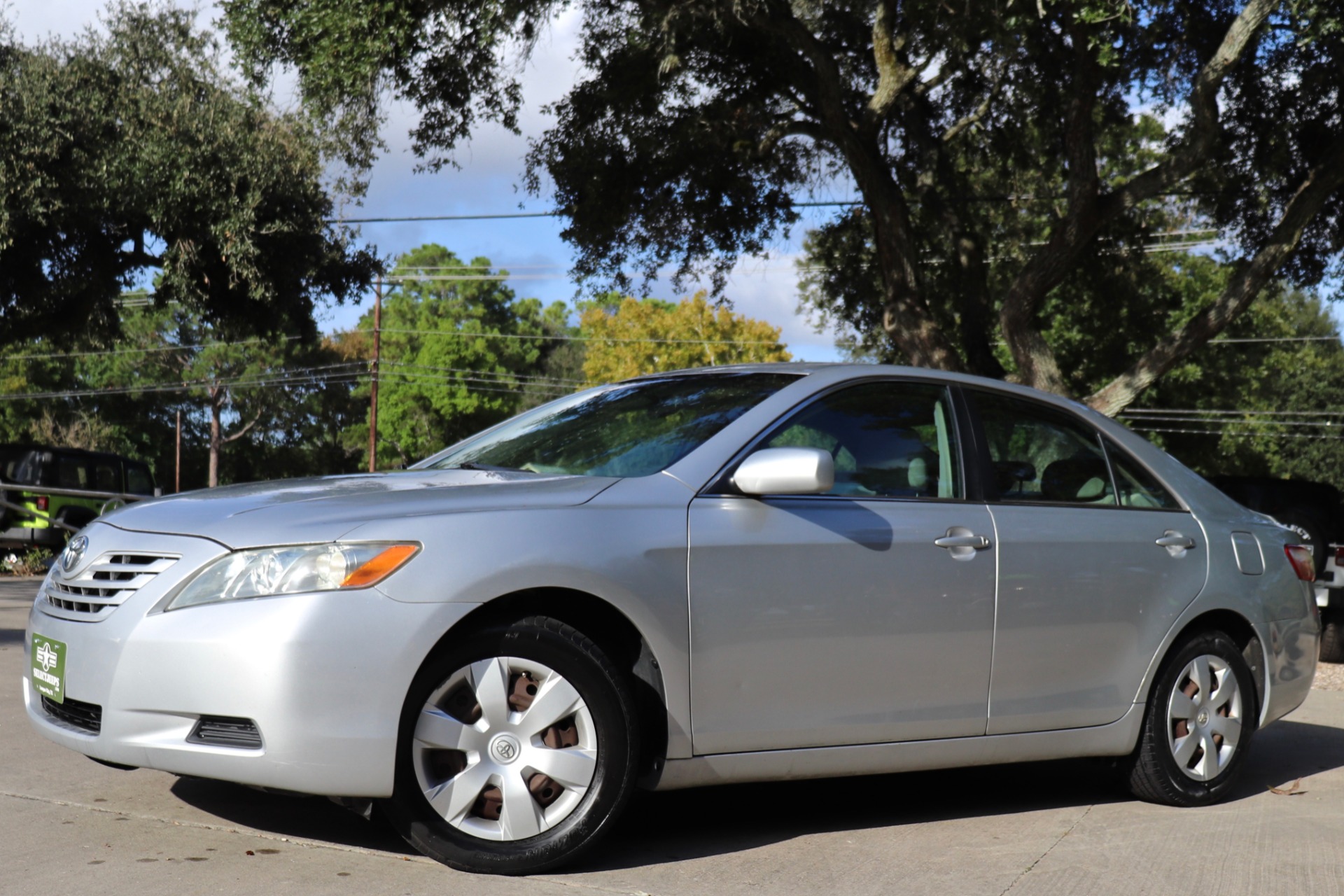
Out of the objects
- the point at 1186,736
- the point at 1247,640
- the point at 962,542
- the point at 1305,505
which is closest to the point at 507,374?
the point at 1305,505

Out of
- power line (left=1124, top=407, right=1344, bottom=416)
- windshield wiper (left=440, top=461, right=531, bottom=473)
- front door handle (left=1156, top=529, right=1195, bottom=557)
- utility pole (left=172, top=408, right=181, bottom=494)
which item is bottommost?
A: utility pole (left=172, top=408, right=181, bottom=494)

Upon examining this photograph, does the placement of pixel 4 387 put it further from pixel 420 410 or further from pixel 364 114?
pixel 364 114

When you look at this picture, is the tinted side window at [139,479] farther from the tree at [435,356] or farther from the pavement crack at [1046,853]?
the tree at [435,356]

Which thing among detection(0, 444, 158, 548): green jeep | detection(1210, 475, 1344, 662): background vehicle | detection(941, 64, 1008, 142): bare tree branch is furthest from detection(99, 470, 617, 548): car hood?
detection(941, 64, 1008, 142): bare tree branch

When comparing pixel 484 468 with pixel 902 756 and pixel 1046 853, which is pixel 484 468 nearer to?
pixel 902 756

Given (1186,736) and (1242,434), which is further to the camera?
(1242,434)

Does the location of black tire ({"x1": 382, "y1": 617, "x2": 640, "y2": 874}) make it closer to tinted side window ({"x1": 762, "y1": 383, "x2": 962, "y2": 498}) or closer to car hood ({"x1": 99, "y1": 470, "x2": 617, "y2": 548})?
car hood ({"x1": 99, "y1": 470, "x2": 617, "y2": 548})

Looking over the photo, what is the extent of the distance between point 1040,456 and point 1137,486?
53cm

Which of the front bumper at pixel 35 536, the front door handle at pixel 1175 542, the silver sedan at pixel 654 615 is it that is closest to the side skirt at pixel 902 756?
the silver sedan at pixel 654 615

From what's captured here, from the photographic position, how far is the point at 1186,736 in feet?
17.6

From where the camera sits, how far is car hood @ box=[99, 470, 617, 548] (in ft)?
12.6

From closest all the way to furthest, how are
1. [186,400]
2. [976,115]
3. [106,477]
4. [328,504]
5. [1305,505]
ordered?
[328,504]
[1305,505]
[976,115]
[106,477]
[186,400]

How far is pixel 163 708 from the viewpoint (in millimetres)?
3789

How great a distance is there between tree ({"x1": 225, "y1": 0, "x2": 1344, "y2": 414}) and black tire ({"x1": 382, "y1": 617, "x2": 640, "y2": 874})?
9.97m
